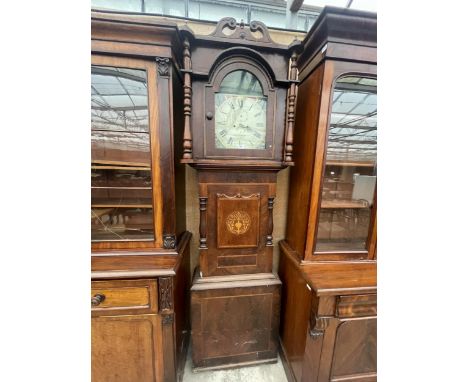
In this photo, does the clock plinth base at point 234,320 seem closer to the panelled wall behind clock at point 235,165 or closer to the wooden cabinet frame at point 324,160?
the panelled wall behind clock at point 235,165

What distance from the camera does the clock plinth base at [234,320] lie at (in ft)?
3.30

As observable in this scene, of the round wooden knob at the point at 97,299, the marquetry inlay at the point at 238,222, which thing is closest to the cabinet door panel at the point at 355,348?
the marquetry inlay at the point at 238,222

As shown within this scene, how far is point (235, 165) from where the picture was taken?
0.90m

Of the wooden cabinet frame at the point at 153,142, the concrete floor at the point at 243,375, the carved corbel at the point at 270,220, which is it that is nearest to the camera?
the wooden cabinet frame at the point at 153,142

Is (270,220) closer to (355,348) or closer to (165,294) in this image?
(165,294)

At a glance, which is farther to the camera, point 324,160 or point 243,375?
point 243,375

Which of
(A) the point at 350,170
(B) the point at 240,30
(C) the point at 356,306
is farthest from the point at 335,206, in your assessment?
(B) the point at 240,30

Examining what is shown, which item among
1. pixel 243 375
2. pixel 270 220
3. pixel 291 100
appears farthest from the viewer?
pixel 243 375

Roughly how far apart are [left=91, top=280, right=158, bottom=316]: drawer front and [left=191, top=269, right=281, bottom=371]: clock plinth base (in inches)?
9.1

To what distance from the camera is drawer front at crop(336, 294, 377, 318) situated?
842 millimetres

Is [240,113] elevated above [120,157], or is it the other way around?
[240,113]

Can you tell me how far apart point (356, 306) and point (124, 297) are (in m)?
1.05
